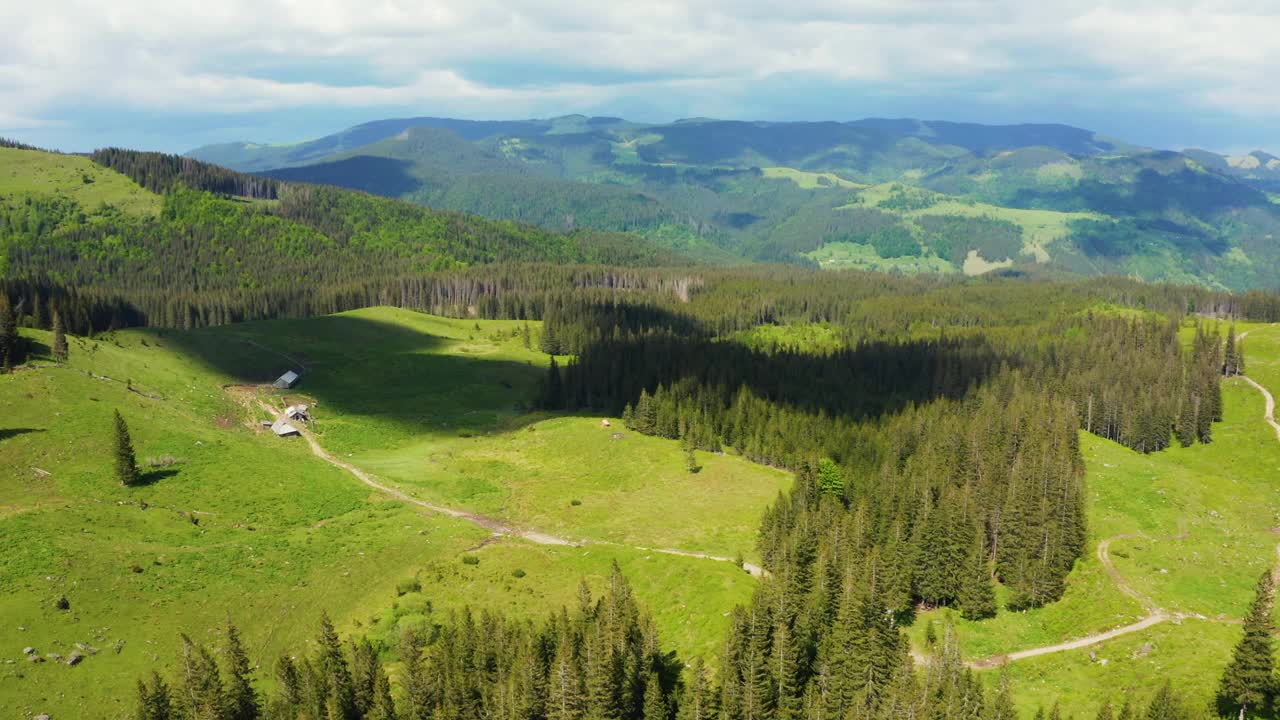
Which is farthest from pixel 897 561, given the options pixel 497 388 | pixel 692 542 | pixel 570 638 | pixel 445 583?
pixel 497 388

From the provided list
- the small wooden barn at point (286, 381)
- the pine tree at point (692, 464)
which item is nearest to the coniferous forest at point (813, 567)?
the pine tree at point (692, 464)

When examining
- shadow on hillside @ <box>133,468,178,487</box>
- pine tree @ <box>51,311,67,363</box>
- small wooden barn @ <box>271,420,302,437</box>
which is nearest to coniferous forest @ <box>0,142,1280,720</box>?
shadow on hillside @ <box>133,468,178,487</box>

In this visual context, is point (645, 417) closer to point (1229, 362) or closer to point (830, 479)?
point (830, 479)

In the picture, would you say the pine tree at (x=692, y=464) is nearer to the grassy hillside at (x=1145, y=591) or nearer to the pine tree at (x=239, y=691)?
the grassy hillside at (x=1145, y=591)

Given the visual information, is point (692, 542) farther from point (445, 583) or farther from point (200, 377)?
point (200, 377)

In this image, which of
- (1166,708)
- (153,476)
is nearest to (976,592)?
(1166,708)

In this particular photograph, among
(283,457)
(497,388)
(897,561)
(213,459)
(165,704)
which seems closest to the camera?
(165,704)

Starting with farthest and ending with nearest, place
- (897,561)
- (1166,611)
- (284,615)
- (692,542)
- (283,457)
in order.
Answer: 1. (283,457)
2. (692,542)
3. (897,561)
4. (1166,611)
5. (284,615)
